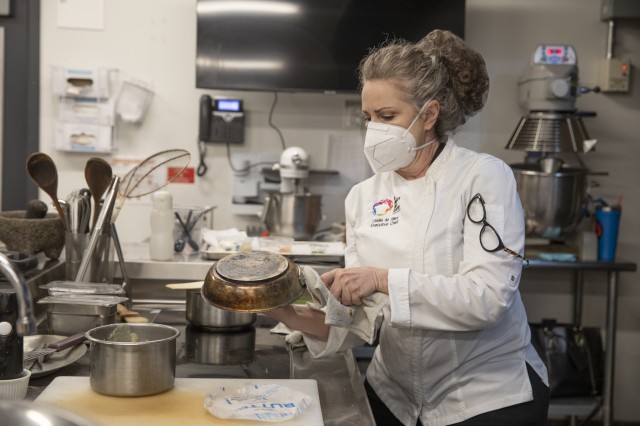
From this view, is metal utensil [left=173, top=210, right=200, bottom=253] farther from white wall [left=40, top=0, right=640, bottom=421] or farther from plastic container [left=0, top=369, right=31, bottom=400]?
plastic container [left=0, top=369, right=31, bottom=400]

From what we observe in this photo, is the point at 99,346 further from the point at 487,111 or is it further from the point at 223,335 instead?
the point at 487,111

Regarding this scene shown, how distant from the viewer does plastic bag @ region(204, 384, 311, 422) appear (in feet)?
4.37

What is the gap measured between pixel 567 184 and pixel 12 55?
8.43ft

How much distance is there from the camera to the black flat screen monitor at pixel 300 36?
11.5 feet

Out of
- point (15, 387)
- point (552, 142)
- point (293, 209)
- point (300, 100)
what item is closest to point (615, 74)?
point (552, 142)

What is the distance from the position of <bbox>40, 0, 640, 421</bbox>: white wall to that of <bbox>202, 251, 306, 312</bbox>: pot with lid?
2316mm

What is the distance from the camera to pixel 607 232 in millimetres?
3463

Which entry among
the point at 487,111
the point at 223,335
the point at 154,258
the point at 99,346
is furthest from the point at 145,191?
the point at 487,111

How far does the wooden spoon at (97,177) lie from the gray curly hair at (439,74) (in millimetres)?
765

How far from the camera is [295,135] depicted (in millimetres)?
3789

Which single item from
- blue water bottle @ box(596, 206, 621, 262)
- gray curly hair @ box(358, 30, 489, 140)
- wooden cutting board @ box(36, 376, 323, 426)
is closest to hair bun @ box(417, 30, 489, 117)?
gray curly hair @ box(358, 30, 489, 140)

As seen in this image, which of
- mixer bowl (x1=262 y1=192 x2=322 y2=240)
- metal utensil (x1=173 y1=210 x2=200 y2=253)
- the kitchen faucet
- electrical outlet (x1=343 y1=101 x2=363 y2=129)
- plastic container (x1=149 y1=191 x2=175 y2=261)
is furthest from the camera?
electrical outlet (x1=343 y1=101 x2=363 y2=129)

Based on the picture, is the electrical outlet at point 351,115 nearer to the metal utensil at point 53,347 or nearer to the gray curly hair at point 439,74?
the gray curly hair at point 439,74

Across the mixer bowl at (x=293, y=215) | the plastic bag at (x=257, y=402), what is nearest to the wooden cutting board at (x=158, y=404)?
the plastic bag at (x=257, y=402)
